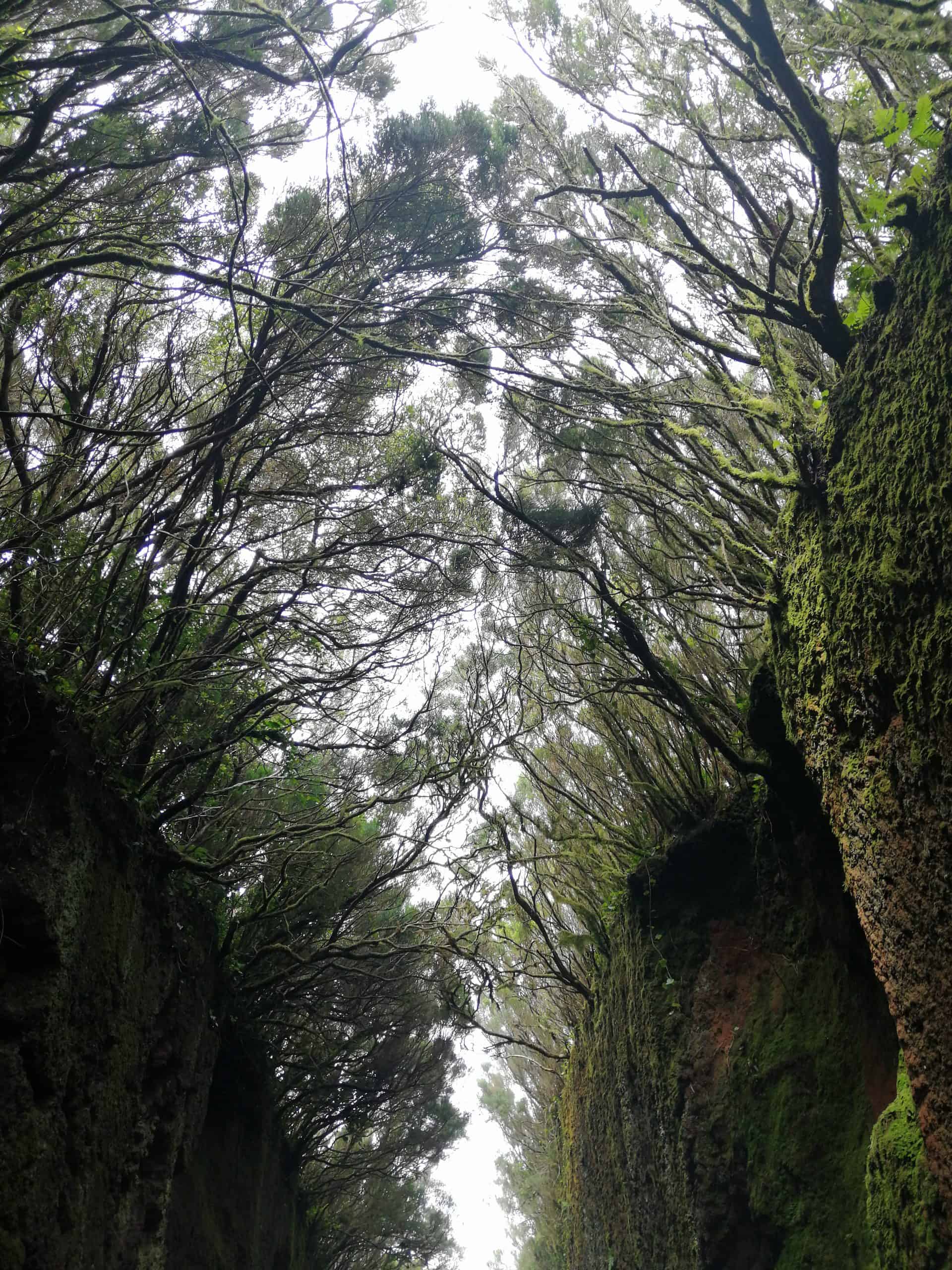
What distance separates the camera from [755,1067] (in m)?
4.73

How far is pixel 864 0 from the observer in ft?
9.46

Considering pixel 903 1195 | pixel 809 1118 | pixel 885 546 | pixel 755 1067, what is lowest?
pixel 903 1195

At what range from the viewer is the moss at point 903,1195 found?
9.18ft

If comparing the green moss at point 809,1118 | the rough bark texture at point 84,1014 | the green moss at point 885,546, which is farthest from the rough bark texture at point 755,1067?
the rough bark texture at point 84,1014

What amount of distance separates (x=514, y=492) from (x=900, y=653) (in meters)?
3.47

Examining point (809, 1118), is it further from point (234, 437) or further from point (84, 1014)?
point (234, 437)

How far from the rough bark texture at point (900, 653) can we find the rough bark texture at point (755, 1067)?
614mm

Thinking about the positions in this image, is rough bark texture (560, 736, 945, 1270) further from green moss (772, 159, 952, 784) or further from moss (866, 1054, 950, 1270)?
green moss (772, 159, 952, 784)

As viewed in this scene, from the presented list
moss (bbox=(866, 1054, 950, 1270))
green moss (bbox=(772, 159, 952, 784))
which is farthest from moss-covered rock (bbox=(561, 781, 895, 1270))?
green moss (bbox=(772, 159, 952, 784))

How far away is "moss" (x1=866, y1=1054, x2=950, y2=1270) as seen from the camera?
280 cm

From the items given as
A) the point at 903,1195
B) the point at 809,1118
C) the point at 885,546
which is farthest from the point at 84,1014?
the point at 885,546

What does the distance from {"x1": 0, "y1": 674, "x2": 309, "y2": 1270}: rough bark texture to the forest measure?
0.05 meters

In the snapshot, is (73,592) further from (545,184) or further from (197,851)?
(545,184)

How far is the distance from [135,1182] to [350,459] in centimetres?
434
